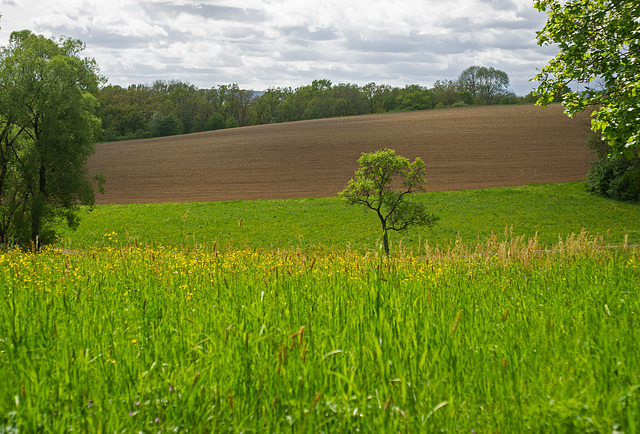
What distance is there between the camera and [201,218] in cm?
3703

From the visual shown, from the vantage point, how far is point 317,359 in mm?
3348

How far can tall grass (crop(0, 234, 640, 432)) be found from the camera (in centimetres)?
269

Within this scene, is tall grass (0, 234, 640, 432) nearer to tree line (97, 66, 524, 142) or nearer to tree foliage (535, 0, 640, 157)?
tree foliage (535, 0, 640, 157)

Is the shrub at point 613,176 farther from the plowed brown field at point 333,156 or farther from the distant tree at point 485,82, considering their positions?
the distant tree at point 485,82

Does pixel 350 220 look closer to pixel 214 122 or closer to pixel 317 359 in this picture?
pixel 317 359

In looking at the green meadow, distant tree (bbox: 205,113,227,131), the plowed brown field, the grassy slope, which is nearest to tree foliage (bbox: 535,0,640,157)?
the green meadow

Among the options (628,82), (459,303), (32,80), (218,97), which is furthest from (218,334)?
(218,97)

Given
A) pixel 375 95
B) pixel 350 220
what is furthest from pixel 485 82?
pixel 350 220

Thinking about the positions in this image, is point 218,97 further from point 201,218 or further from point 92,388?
point 92,388

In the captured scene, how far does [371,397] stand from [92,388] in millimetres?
1785

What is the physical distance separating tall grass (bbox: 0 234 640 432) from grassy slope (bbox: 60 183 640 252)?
22.8 meters

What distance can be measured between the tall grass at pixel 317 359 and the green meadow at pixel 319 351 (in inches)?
0.7

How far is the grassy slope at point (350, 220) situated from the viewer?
99.2 feet

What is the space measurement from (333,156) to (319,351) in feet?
203
